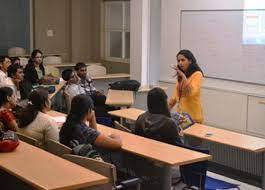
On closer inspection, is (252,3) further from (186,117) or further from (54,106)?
(54,106)

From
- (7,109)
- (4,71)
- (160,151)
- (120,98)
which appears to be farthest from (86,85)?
(160,151)

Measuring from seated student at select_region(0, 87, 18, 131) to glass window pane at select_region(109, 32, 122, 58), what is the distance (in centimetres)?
690

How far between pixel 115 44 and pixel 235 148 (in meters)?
7.01

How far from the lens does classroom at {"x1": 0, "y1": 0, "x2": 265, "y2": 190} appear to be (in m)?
3.61

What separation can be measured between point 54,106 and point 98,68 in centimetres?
185

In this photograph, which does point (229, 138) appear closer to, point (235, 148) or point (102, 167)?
point (235, 148)

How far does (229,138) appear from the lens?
430 centimetres

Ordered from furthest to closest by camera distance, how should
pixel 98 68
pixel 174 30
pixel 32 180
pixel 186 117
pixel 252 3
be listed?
1. pixel 98 68
2. pixel 174 30
3. pixel 252 3
4. pixel 186 117
5. pixel 32 180

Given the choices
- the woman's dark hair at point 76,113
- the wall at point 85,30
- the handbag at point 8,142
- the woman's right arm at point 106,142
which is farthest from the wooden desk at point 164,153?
the wall at point 85,30

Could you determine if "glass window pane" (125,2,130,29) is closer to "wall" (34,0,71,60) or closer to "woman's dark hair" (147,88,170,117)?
"wall" (34,0,71,60)

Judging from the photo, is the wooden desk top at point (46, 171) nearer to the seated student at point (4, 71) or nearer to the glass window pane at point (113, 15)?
the seated student at point (4, 71)

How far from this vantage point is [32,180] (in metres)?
2.82

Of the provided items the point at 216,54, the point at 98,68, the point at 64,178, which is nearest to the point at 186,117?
the point at 64,178

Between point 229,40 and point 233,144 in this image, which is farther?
point 229,40
